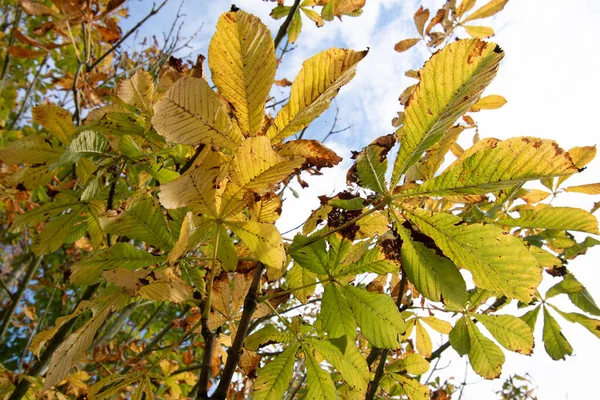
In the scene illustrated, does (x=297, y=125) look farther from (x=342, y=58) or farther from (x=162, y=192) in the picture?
(x=162, y=192)

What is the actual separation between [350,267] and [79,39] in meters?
4.02

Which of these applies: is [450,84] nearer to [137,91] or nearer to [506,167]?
[506,167]

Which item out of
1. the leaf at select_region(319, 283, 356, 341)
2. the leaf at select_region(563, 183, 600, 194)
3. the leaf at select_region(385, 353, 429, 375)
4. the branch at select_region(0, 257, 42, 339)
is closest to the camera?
the leaf at select_region(319, 283, 356, 341)

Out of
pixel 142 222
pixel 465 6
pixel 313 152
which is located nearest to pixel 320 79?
pixel 313 152

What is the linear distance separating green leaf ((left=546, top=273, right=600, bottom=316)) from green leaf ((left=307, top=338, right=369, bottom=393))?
860 millimetres

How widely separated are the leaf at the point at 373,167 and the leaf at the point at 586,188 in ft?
3.44

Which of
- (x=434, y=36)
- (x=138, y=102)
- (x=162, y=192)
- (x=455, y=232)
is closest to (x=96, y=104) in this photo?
(x=138, y=102)

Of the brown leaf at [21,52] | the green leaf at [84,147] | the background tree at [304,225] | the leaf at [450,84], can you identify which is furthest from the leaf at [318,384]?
the brown leaf at [21,52]

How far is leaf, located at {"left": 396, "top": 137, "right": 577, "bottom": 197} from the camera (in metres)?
0.50

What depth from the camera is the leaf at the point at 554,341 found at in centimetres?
125

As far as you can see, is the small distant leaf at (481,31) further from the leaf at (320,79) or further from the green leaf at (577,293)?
the leaf at (320,79)

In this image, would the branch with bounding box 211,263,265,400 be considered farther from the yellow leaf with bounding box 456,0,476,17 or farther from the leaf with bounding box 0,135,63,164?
the yellow leaf with bounding box 456,0,476,17

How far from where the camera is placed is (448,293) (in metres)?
0.58

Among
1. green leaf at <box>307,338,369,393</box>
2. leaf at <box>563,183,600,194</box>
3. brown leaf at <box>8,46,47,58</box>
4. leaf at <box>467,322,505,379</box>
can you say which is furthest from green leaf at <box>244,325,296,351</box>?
brown leaf at <box>8,46,47,58</box>
